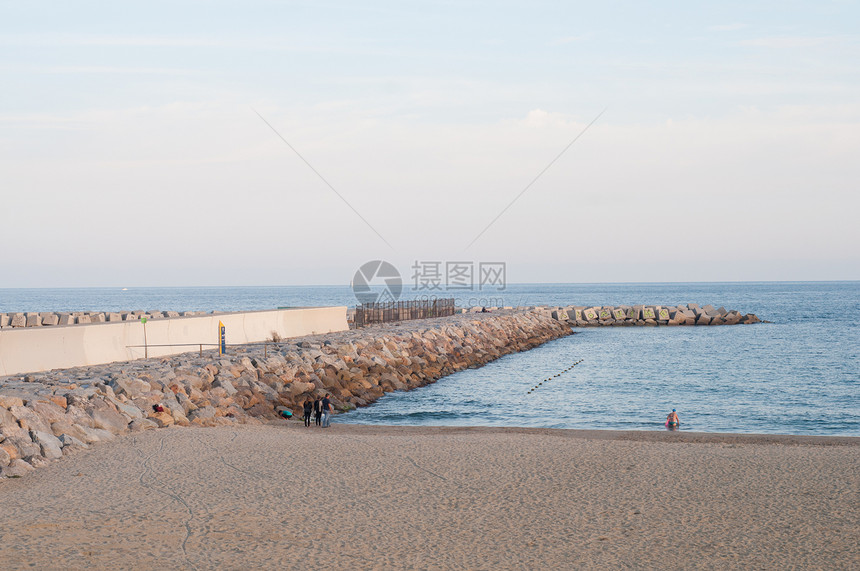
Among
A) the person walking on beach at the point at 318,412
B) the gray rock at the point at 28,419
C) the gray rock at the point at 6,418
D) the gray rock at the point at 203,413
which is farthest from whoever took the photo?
the person walking on beach at the point at 318,412

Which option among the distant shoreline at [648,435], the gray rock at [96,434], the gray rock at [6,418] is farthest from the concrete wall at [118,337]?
the distant shoreline at [648,435]

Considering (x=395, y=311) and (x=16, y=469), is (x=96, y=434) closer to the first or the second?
(x=16, y=469)

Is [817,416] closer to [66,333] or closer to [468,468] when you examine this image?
[468,468]

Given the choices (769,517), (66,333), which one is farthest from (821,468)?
(66,333)

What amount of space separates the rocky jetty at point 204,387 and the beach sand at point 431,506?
0.78 meters

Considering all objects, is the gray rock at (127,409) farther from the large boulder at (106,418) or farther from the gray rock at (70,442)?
the gray rock at (70,442)

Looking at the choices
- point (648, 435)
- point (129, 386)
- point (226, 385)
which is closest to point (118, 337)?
point (226, 385)

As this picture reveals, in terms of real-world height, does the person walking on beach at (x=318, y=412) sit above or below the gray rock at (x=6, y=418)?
below

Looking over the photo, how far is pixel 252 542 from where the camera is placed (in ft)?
25.3

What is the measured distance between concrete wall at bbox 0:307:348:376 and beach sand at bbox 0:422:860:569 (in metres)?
6.50

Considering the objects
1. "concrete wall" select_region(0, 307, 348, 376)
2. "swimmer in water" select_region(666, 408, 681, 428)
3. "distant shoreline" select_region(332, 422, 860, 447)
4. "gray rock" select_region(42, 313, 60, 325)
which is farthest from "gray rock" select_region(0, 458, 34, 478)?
"gray rock" select_region(42, 313, 60, 325)

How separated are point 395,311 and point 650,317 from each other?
102ft

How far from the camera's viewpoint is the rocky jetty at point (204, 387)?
12.3m

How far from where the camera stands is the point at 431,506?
9102 mm
